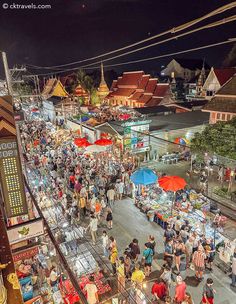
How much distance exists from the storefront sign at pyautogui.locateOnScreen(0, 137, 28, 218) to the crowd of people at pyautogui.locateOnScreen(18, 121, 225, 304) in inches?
118

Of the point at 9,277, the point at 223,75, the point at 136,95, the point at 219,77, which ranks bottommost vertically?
the point at 136,95

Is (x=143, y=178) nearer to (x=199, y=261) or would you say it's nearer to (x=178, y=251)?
(x=178, y=251)

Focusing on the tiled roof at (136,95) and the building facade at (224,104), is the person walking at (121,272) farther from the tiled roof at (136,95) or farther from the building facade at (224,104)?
the tiled roof at (136,95)

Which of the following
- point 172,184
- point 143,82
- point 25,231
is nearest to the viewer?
point 25,231

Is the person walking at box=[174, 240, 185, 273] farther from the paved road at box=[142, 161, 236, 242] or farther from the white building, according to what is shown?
the white building

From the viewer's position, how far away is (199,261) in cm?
862

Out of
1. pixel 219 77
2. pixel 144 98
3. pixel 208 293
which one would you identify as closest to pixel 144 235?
pixel 208 293

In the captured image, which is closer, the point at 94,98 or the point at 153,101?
the point at 153,101

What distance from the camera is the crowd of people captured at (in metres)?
7.78

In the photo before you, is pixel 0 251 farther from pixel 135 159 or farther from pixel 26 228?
pixel 135 159

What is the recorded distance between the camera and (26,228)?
4699 millimetres

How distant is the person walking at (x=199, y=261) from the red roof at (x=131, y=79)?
124 ft

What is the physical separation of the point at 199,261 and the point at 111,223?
4492mm

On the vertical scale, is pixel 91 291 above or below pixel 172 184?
below
